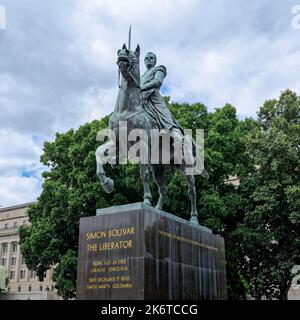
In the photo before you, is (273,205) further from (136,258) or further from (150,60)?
(136,258)

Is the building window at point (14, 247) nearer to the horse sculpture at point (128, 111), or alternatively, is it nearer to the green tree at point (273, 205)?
the green tree at point (273, 205)

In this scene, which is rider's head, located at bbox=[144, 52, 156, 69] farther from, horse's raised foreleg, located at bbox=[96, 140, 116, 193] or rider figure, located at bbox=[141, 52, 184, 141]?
horse's raised foreleg, located at bbox=[96, 140, 116, 193]

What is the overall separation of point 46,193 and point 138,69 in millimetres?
18688

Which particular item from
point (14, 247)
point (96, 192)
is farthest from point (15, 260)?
point (96, 192)

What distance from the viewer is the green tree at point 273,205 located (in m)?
23.6

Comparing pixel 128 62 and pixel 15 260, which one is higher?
pixel 15 260

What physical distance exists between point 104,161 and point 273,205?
14762 mm

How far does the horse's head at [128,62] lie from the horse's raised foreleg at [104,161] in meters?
1.71

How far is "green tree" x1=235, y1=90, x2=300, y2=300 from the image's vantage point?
77.6ft

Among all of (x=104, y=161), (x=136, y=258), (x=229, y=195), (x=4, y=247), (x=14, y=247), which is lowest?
(x=136, y=258)

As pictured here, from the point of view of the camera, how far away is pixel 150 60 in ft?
42.4
